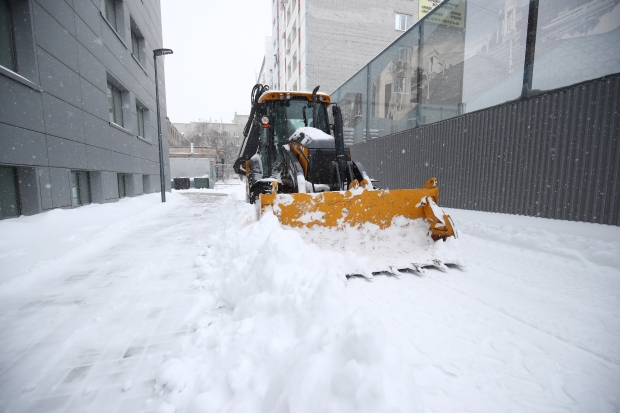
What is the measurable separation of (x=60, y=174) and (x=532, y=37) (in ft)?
32.9

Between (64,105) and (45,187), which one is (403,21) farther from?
(45,187)

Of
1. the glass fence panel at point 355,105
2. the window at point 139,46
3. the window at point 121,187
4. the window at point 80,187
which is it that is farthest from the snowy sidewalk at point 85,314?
the window at point 139,46

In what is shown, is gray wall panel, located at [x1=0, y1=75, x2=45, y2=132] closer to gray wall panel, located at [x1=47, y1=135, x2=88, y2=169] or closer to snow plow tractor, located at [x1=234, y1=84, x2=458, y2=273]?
gray wall panel, located at [x1=47, y1=135, x2=88, y2=169]

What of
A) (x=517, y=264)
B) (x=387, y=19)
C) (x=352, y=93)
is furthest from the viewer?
(x=387, y=19)

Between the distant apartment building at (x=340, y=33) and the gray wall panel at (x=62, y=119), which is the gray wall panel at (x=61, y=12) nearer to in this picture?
the gray wall panel at (x=62, y=119)

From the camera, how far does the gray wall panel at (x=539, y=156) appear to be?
4.45 meters

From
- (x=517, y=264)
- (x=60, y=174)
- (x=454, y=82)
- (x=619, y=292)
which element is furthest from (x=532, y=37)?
(x=60, y=174)

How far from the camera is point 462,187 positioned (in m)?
7.19

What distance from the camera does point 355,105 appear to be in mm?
12805

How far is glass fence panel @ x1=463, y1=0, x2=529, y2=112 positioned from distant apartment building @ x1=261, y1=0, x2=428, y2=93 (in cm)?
1849

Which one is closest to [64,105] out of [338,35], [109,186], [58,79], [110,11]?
[58,79]

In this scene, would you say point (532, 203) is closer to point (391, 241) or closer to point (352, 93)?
point (391, 241)

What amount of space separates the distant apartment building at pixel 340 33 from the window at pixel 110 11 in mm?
15595

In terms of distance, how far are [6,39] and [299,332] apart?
723cm
